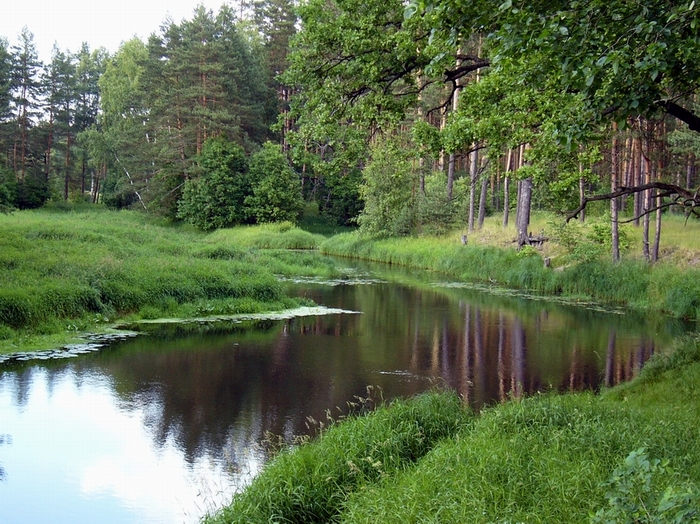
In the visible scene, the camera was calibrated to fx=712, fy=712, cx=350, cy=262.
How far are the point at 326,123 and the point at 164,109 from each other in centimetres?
4117

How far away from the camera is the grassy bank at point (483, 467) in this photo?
5160mm

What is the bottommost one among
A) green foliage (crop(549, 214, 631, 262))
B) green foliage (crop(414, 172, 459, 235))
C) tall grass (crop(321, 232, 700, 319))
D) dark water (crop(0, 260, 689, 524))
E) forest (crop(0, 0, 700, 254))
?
dark water (crop(0, 260, 689, 524))

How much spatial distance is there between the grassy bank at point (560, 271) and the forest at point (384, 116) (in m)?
1.10

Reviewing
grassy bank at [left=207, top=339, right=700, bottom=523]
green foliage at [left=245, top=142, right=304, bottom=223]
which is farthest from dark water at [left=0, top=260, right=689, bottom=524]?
green foliage at [left=245, top=142, right=304, bottom=223]

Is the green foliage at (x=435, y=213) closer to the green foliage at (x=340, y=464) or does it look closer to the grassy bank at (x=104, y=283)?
the grassy bank at (x=104, y=283)

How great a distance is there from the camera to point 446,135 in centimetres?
1364

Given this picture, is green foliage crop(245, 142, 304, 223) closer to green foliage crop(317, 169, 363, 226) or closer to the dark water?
green foliage crop(317, 169, 363, 226)

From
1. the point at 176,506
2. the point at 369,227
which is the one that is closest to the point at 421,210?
the point at 369,227

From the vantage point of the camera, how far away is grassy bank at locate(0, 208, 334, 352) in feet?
47.8

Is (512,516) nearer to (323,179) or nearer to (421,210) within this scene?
(421,210)

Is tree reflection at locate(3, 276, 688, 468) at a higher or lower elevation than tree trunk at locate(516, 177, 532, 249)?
lower

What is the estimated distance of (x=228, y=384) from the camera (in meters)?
12.1

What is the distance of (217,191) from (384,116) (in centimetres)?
3498

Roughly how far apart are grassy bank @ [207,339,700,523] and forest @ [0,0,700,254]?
2972 millimetres
